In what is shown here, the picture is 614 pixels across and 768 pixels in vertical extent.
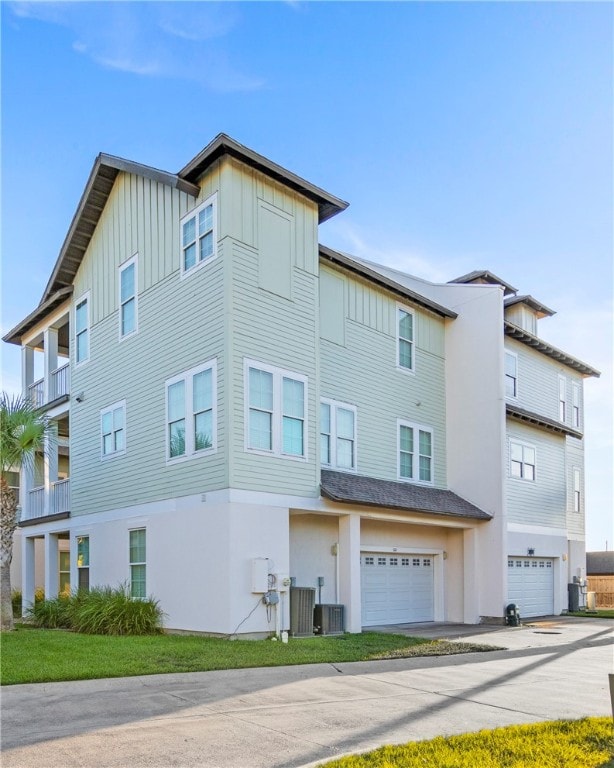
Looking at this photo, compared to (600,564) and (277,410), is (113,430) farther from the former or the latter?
(600,564)

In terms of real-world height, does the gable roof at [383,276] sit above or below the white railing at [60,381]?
above

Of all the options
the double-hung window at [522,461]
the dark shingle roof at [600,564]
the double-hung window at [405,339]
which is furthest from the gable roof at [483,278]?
the dark shingle roof at [600,564]

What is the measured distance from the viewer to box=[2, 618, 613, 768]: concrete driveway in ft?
22.1

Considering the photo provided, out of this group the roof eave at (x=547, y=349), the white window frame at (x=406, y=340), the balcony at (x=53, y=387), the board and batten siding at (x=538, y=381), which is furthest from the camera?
the board and batten siding at (x=538, y=381)

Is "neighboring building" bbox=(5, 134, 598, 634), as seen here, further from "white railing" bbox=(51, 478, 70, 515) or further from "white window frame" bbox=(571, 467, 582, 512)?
"white window frame" bbox=(571, 467, 582, 512)

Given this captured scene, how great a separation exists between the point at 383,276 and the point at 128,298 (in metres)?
6.67

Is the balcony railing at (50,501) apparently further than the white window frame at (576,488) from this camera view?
No

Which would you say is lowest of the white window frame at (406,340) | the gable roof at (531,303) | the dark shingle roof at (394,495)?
the dark shingle roof at (394,495)

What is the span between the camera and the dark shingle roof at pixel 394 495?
17.1 metres

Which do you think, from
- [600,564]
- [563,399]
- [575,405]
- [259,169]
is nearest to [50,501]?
[259,169]

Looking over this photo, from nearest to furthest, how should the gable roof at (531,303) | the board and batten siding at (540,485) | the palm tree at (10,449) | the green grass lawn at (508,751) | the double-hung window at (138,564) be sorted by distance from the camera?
the green grass lawn at (508,751), the palm tree at (10,449), the double-hung window at (138,564), the board and batten siding at (540,485), the gable roof at (531,303)

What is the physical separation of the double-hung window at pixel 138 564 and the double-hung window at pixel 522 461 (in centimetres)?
1143

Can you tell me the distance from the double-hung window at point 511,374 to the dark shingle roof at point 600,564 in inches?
658

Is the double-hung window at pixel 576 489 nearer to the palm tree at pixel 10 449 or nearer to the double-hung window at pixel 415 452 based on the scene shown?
the double-hung window at pixel 415 452
